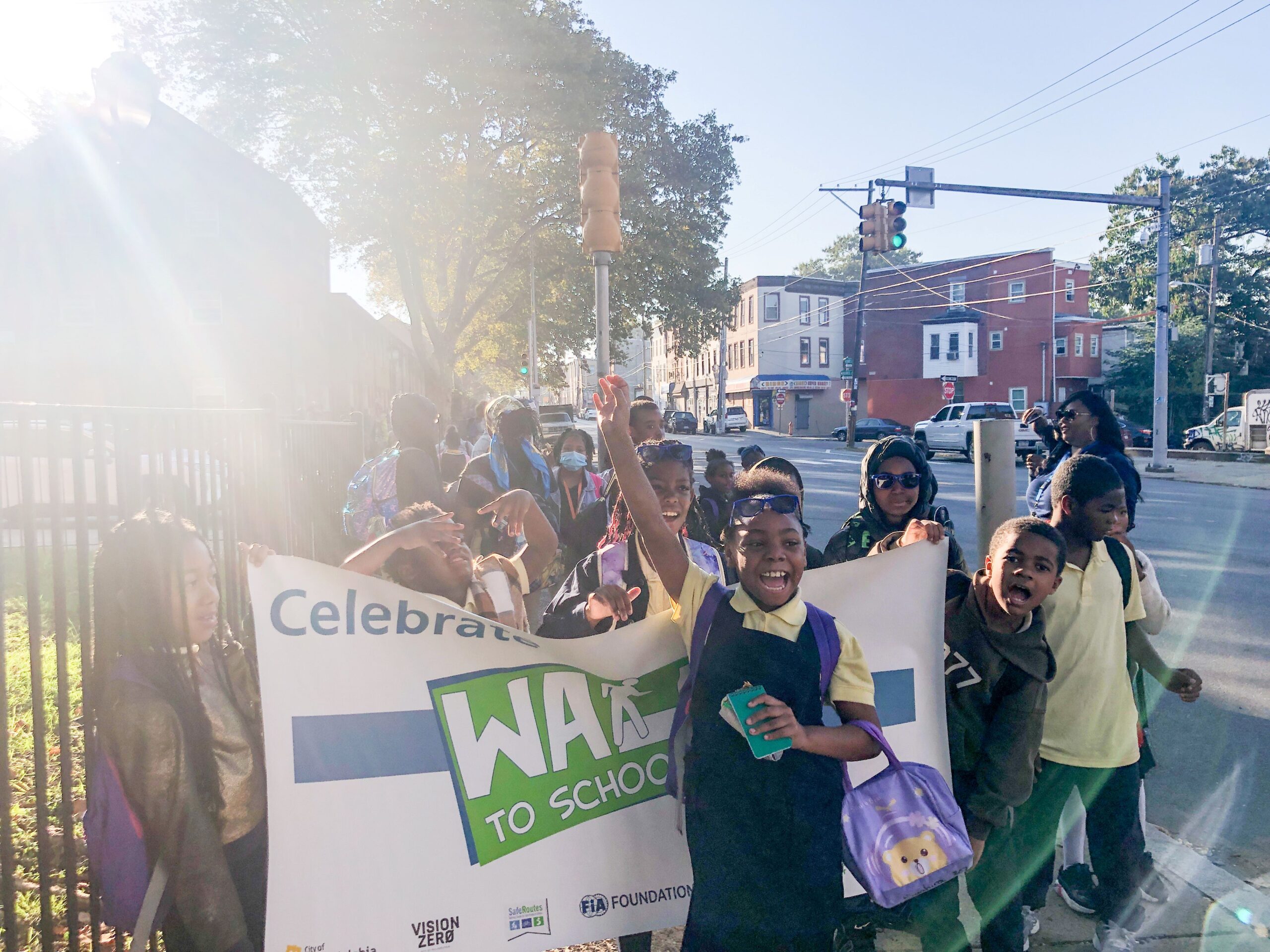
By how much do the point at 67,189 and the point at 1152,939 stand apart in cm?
3112

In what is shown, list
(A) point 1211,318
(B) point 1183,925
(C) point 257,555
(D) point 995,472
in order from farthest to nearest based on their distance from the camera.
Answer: (A) point 1211,318, (D) point 995,472, (B) point 1183,925, (C) point 257,555

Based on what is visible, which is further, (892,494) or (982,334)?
(982,334)

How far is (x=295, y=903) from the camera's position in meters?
2.39

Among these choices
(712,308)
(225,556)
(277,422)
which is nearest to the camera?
(225,556)

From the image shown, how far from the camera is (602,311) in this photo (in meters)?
5.27

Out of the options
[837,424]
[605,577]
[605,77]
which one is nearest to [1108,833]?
[605,577]

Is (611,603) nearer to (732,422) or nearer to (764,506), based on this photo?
A: (764,506)

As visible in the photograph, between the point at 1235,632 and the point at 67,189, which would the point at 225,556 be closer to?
the point at 1235,632

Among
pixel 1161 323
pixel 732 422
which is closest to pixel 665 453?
pixel 1161 323

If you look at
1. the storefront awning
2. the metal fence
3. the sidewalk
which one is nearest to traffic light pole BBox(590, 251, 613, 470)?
the metal fence

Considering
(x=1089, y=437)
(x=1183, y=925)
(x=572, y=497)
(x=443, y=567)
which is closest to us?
(x=443, y=567)

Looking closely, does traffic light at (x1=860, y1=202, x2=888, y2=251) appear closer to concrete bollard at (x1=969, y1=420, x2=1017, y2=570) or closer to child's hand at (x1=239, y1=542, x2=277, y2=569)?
concrete bollard at (x1=969, y1=420, x2=1017, y2=570)

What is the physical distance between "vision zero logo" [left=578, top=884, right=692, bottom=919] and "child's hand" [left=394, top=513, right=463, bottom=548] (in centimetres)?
119

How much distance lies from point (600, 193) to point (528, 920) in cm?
383
